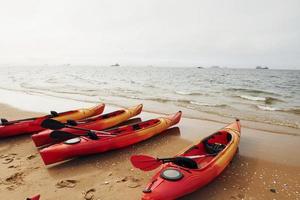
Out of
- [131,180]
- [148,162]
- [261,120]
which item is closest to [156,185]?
[148,162]

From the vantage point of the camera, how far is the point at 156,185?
14.0 feet

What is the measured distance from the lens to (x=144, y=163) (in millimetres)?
4867

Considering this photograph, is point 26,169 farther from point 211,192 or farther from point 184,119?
point 184,119

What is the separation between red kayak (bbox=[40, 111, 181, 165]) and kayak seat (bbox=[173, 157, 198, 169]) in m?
2.45

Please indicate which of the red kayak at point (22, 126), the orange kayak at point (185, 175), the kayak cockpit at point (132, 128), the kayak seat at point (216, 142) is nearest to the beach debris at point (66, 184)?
the orange kayak at point (185, 175)

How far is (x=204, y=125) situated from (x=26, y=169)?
21.7 ft

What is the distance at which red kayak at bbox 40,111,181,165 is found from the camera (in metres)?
5.93

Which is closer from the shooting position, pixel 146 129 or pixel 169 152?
pixel 169 152

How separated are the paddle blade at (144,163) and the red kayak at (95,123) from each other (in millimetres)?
3337

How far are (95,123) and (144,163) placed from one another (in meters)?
4.17

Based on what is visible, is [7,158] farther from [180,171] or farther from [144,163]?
[180,171]

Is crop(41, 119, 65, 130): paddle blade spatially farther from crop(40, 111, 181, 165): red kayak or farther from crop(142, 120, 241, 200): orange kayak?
crop(142, 120, 241, 200): orange kayak

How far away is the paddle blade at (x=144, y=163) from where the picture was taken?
4.84 m

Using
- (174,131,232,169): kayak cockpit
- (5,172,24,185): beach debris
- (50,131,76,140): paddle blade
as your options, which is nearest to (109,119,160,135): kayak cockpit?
(50,131,76,140): paddle blade
